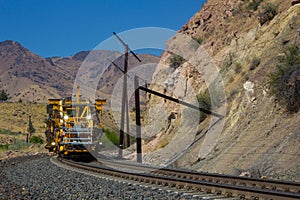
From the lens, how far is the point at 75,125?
27938 mm

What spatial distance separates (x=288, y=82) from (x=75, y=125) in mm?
13040

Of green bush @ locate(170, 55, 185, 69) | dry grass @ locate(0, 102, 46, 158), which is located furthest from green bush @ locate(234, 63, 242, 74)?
dry grass @ locate(0, 102, 46, 158)

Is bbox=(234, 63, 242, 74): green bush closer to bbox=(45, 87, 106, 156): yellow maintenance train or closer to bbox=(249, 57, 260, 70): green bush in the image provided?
bbox=(249, 57, 260, 70): green bush

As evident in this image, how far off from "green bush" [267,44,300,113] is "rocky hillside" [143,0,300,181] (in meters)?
0.10

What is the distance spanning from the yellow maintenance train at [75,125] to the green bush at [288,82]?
34.6ft

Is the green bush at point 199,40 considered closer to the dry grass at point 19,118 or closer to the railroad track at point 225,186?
the railroad track at point 225,186

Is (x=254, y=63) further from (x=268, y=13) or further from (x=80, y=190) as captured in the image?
(x=80, y=190)

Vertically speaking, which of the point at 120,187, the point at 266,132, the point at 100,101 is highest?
the point at 100,101

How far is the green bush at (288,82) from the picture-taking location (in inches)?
843

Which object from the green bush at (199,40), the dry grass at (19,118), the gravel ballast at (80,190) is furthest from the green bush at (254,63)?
the dry grass at (19,118)

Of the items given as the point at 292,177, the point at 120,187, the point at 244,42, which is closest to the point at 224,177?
the point at 292,177

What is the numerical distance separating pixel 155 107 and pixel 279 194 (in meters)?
35.0

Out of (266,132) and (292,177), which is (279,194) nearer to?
(292,177)

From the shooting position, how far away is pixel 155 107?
45219mm
